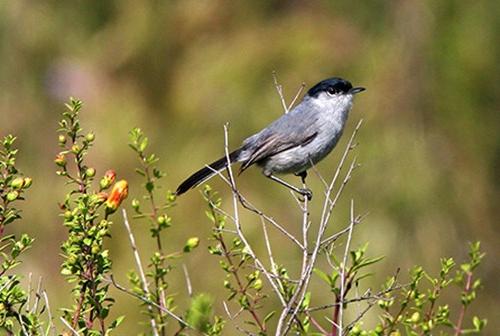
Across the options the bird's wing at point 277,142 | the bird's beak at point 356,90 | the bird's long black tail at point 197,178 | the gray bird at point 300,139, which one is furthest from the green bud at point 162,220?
the bird's beak at point 356,90

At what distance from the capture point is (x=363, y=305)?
644 cm

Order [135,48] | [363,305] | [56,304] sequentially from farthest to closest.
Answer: [135,48] → [56,304] → [363,305]

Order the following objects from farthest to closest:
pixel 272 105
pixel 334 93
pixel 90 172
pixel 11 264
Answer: pixel 272 105 → pixel 334 93 → pixel 90 172 → pixel 11 264

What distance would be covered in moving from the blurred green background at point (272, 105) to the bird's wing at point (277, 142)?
204 cm

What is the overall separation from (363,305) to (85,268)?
4087 mm

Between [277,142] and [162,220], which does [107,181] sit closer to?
[162,220]

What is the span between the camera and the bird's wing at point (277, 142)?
509cm

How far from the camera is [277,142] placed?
5129 mm

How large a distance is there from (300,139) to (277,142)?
0.38 feet

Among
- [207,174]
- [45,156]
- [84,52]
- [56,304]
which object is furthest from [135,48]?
[207,174]

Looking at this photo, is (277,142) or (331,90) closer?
(277,142)

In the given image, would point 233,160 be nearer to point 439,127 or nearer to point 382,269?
point 382,269

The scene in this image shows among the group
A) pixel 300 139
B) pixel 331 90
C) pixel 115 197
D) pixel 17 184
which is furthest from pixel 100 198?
pixel 331 90

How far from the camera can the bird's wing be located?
509cm
